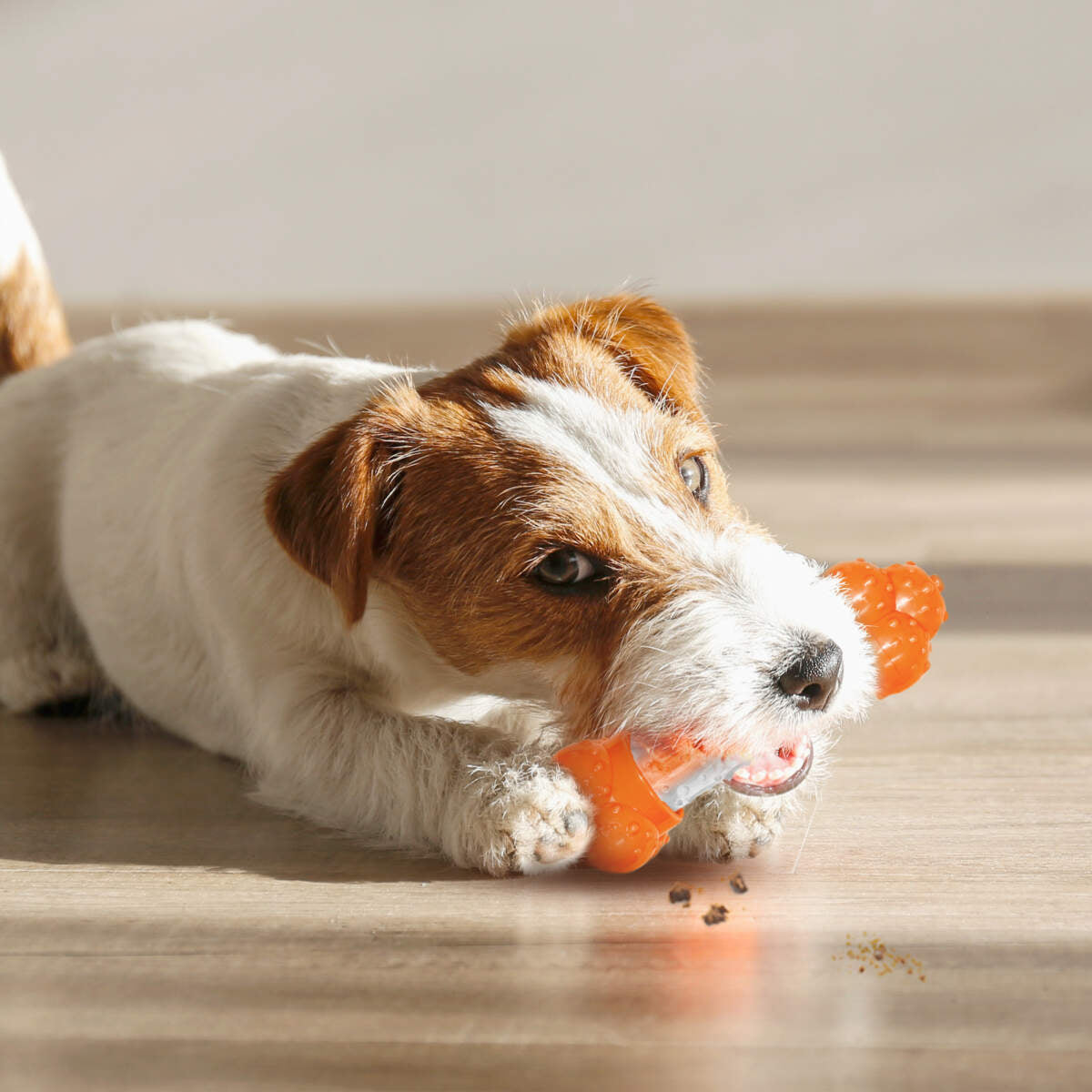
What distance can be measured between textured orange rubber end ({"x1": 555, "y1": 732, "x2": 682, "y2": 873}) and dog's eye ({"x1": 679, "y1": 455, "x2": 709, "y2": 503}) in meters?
0.32

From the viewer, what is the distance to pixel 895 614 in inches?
68.6

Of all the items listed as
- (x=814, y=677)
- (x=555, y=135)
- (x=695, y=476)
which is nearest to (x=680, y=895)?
(x=814, y=677)

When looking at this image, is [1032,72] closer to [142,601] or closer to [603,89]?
[603,89]

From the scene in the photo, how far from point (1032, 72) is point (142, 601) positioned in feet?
13.5

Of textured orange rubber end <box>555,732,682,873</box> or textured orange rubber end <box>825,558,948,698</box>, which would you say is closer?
textured orange rubber end <box>555,732,682,873</box>

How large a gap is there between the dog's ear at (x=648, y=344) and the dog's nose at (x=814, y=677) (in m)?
0.43

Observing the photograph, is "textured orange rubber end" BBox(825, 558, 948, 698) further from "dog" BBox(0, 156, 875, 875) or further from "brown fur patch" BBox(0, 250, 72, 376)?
"brown fur patch" BBox(0, 250, 72, 376)

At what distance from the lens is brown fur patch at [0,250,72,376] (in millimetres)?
2459

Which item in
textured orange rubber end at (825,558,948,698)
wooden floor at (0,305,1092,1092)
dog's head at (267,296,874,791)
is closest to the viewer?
wooden floor at (0,305,1092,1092)

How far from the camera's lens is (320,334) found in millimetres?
5059

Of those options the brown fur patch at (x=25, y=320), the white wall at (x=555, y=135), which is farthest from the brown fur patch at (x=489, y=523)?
the white wall at (x=555, y=135)

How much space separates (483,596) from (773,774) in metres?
0.37

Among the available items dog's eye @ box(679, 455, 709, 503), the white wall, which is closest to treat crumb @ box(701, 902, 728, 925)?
dog's eye @ box(679, 455, 709, 503)

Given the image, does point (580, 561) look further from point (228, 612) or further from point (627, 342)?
point (228, 612)
